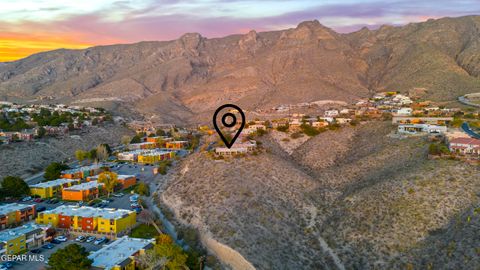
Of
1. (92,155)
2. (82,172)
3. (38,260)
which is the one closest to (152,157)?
(92,155)

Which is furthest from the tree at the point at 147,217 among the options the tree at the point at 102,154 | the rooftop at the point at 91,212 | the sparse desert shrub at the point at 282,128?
the tree at the point at 102,154

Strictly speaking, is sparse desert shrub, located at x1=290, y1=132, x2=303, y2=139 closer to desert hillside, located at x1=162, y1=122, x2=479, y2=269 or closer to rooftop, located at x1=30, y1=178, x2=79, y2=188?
desert hillside, located at x1=162, y1=122, x2=479, y2=269

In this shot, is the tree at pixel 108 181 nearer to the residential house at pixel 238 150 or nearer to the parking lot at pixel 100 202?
the parking lot at pixel 100 202

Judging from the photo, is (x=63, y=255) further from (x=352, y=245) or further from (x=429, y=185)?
(x=429, y=185)

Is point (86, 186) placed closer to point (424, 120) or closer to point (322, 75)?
point (424, 120)

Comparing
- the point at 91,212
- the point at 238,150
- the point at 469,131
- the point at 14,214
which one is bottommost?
the point at 14,214

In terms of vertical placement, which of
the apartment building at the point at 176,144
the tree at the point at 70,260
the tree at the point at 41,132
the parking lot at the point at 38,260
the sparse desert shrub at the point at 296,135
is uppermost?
the sparse desert shrub at the point at 296,135
